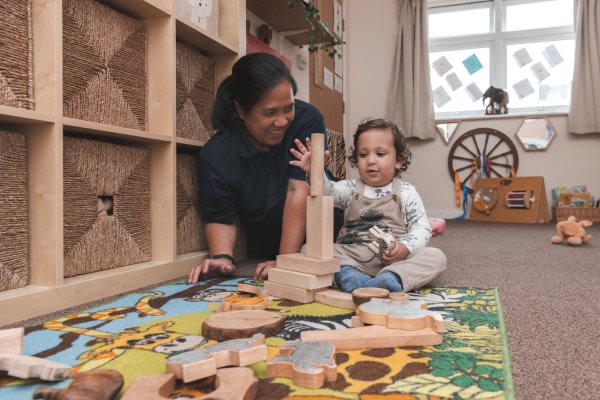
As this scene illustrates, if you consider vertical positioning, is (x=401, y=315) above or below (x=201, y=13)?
below

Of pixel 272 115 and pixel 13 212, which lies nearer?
pixel 13 212

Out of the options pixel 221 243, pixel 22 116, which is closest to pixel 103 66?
pixel 22 116

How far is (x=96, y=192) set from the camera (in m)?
1.15

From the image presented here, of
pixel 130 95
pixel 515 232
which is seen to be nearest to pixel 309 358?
pixel 130 95

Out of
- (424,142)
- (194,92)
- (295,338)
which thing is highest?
(424,142)

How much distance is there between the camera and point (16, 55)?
0.94 metres

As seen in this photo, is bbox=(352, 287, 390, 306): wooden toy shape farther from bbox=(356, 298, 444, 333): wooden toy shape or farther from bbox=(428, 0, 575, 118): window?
bbox=(428, 0, 575, 118): window

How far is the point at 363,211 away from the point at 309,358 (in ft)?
2.44

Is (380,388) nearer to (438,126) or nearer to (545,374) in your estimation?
(545,374)

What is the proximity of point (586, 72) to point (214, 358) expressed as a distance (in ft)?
12.1

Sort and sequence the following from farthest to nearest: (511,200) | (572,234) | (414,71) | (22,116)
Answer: (414,71)
(511,200)
(572,234)
(22,116)

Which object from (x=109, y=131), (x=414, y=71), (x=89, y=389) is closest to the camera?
(x=89, y=389)

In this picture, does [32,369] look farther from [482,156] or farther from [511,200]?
[482,156]

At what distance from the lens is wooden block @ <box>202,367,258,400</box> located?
52 centimetres
